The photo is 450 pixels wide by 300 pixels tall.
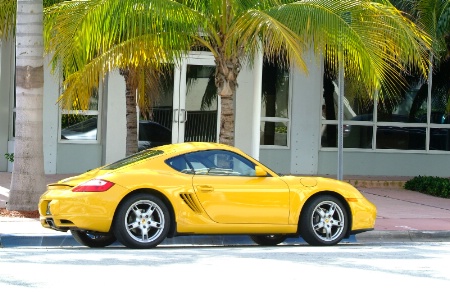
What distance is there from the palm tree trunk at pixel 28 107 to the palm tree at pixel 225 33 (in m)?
0.29

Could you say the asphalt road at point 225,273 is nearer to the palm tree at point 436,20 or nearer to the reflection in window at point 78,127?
the palm tree at point 436,20

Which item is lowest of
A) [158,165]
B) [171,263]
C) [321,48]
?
[171,263]

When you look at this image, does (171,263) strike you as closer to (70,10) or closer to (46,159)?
(70,10)

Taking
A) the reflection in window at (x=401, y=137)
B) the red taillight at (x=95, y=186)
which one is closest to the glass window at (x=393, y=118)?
the reflection in window at (x=401, y=137)

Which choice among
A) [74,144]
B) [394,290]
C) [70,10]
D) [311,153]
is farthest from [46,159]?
[394,290]

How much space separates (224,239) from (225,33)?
3.50 metres

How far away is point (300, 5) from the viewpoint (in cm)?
1480

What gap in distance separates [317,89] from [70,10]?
10.6 metres

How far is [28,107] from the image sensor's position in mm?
15367

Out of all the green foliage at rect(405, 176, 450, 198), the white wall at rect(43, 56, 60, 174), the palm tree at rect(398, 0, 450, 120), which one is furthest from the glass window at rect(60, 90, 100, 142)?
the palm tree at rect(398, 0, 450, 120)

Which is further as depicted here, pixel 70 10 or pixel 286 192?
pixel 70 10

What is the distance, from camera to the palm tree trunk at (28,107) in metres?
15.3

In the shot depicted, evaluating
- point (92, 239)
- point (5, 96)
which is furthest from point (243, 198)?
point (5, 96)

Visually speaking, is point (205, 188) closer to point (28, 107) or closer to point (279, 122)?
point (28, 107)
